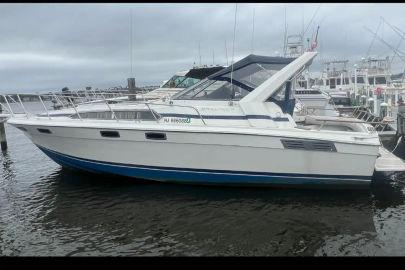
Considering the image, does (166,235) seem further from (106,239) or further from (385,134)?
(385,134)

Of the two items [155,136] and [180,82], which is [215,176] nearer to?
[155,136]

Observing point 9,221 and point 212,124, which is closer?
point 9,221

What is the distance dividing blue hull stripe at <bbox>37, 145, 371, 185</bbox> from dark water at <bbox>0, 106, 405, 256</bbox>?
277mm

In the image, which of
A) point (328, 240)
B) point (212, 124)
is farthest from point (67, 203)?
point (328, 240)

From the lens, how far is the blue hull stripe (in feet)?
32.9

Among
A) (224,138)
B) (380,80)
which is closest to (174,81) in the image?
(224,138)

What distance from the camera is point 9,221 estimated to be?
8.81m

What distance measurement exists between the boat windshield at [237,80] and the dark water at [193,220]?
2.51m

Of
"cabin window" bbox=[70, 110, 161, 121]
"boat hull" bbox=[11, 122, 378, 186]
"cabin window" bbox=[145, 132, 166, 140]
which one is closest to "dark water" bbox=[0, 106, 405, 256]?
"boat hull" bbox=[11, 122, 378, 186]

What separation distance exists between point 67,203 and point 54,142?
195cm

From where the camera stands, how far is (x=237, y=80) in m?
10.6

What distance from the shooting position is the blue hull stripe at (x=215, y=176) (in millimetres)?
10039

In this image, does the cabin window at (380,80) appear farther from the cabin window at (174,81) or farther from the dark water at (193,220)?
the dark water at (193,220)

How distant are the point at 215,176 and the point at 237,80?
2634 mm
